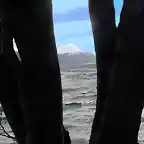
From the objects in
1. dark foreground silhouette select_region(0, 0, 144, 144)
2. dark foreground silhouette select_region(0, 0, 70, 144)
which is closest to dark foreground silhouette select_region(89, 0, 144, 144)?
dark foreground silhouette select_region(0, 0, 144, 144)

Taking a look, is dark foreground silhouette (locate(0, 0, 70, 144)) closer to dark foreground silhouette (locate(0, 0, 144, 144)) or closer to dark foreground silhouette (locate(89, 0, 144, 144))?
dark foreground silhouette (locate(0, 0, 144, 144))

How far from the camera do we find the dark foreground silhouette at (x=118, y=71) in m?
1.31

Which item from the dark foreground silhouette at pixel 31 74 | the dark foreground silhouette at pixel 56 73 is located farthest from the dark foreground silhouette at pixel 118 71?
the dark foreground silhouette at pixel 31 74

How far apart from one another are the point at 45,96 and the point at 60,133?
0.17 m

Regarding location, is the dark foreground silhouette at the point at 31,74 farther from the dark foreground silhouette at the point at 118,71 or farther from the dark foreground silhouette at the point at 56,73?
the dark foreground silhouette at the point at 118,71

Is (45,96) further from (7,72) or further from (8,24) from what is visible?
(8,24)

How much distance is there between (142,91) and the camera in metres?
1.33

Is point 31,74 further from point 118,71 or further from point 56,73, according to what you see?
point 118,71

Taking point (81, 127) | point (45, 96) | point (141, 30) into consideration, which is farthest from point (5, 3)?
point (81, 127)

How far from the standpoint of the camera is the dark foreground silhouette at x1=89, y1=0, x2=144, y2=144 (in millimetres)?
1309

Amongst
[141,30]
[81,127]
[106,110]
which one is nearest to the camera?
[141,30]

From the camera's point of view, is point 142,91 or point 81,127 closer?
point 142,91

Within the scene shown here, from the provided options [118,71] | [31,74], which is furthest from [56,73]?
[118,71]

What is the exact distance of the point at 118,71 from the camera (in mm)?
1341
